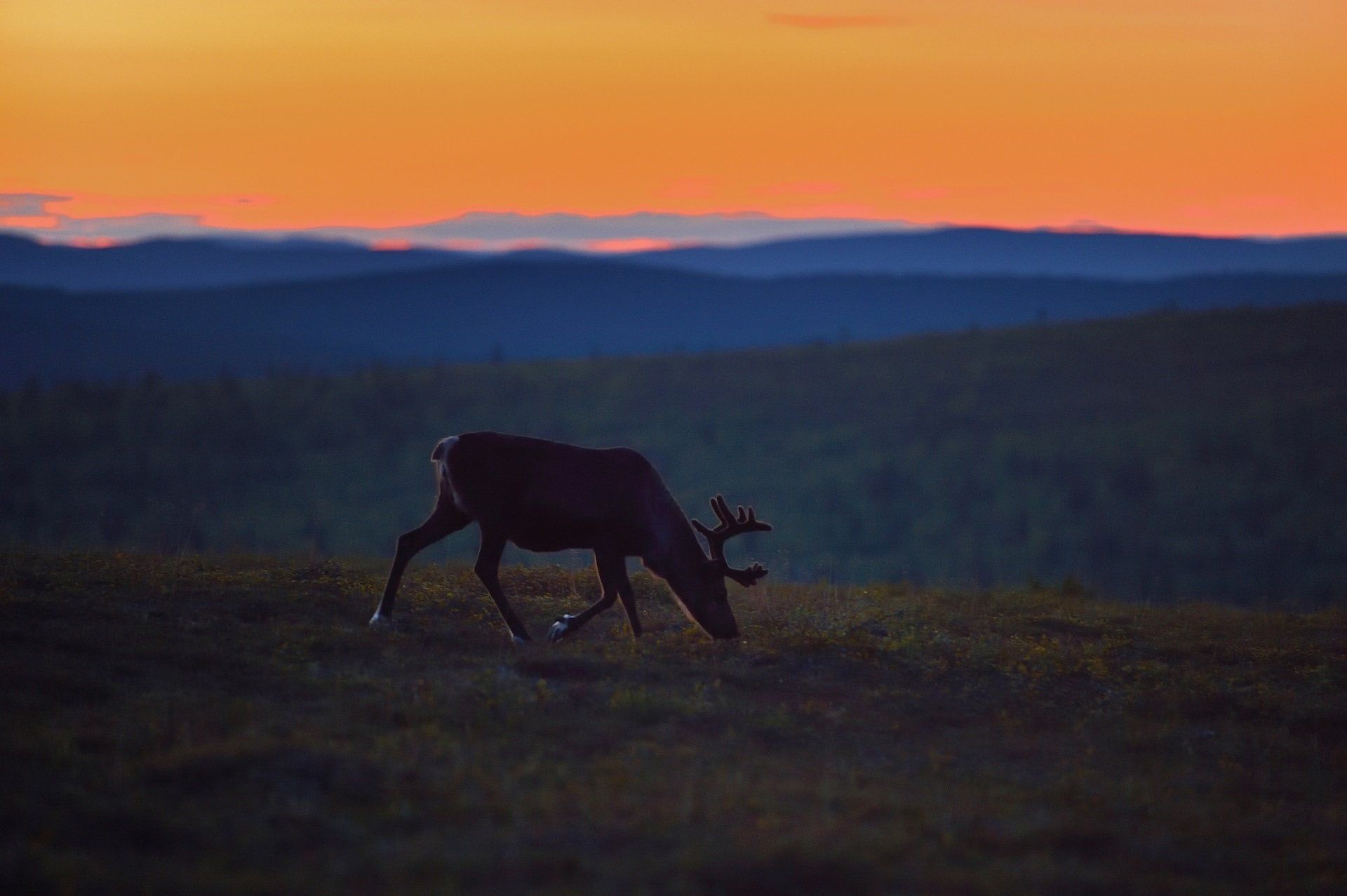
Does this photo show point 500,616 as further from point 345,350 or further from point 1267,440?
point 345,350

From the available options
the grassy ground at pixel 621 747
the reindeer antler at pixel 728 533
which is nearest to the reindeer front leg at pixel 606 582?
the grassy ground at pixel 621 747

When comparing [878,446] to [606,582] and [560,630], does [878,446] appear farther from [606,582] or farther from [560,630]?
[560,630]

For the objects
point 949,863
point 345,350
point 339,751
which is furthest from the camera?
point 345,350

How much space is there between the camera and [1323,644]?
15.0 metres

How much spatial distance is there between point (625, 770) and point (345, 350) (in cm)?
18109

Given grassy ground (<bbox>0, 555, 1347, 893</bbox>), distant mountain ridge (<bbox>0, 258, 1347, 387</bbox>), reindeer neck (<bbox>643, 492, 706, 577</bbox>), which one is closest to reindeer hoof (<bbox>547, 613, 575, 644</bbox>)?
grassy ground (<bbox>0, 555, 1347, 893</bbox>)

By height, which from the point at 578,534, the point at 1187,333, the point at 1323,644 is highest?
the point at 1187,333

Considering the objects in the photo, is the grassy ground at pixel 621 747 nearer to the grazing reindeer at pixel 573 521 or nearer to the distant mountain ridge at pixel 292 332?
the grazing reindeer at pixel 573 521

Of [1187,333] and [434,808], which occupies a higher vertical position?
[1187,333]

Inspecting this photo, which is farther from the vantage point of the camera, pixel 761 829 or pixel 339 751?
pixel 339 751

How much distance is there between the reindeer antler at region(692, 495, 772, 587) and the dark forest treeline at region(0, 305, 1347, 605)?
3406 cm

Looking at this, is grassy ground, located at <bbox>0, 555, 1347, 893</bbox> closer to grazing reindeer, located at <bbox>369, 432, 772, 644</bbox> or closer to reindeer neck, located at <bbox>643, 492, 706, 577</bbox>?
grazing reindeer, located at <bbox>369, 432, 772, 644</bbox>

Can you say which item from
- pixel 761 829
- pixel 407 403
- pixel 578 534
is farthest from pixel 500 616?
pixel 407 403

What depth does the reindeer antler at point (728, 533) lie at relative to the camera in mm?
12336
